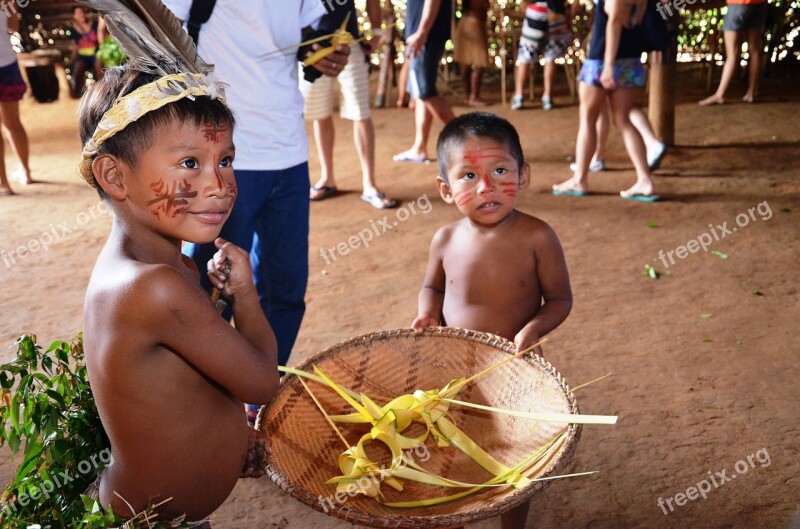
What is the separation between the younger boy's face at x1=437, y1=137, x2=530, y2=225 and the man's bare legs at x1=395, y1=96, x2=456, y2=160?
11.3 ft

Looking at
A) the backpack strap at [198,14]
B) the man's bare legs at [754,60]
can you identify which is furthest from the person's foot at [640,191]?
the backpack strap at [198,14]

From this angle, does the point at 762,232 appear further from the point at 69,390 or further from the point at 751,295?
the point at 69,390

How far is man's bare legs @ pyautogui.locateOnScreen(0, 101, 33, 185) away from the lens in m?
6.09

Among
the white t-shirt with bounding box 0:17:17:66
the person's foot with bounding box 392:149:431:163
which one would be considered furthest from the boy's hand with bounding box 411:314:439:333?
the white t-shirt with bounding box 0:17:17:66

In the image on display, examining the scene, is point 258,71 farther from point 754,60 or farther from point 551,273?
point 754,60

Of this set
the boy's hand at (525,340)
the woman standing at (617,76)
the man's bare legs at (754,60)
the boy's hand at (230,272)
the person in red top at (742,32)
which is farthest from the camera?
the man's bare legs at (754,60)

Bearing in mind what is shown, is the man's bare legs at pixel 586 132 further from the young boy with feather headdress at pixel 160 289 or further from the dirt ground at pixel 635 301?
the young boy with feather headdress at pixel 160 289

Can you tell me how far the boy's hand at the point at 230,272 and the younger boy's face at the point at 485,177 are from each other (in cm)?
90

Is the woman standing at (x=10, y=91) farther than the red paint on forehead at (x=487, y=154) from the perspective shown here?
Yes

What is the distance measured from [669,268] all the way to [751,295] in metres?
0.48

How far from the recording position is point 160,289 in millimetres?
1513

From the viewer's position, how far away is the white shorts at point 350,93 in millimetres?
5277

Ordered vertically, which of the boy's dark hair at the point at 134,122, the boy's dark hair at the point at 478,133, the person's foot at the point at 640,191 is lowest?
the person's foot at the point at 640,191

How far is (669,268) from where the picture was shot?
13.5ft
